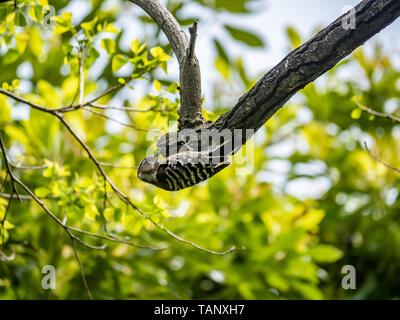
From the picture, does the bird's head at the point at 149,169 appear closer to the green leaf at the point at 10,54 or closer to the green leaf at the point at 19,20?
the green leaf at the point at 19,20

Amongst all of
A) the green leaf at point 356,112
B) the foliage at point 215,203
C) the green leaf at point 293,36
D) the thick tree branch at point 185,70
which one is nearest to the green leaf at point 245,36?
the foliage at point 215,203

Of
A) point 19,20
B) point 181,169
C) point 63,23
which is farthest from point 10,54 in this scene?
point 181,169

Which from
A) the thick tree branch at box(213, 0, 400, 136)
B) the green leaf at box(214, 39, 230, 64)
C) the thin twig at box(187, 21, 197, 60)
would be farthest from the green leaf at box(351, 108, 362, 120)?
the green leaf at box(214, 39, 230, 64)

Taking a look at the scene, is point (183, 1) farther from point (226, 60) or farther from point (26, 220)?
point (26, 220)

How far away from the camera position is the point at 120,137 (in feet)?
6.07

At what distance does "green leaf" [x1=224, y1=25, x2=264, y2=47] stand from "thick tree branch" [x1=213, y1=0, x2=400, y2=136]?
92 centimetres

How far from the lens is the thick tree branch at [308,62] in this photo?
0.61 meters

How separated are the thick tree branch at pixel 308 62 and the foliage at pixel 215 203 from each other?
1.45ft

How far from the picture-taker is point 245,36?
1548mm

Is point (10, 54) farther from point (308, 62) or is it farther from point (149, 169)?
point (308, 62)

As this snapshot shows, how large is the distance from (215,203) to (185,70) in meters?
1.10

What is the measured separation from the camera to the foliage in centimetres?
150
